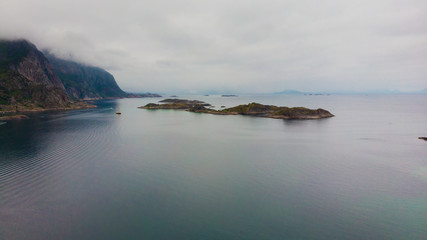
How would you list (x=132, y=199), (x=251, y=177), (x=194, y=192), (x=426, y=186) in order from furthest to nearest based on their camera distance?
(x=251, y=177)
(x=426, y=186)
(x=194, y=192)
(x=132, y=199)

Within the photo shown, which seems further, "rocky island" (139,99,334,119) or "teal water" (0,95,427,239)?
"rocky island" (139,99,334,119)

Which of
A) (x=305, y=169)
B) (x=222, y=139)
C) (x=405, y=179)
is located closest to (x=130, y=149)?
(x=222, y=139)

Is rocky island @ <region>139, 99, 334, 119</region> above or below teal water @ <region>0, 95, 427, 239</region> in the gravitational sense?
above

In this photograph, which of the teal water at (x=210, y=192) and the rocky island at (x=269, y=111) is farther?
the rocky island at (x=269, y=111)

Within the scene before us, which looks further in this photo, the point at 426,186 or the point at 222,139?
the point at 222,139

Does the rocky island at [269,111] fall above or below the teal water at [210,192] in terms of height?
above

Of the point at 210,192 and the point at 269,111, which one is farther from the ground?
the point at 269,111

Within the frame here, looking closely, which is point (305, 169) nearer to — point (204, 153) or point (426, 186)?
point (426, 186)

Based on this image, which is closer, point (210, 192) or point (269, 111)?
point (210, 192)

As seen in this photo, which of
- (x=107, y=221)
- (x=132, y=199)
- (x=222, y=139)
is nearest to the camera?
(x=107, y=221)

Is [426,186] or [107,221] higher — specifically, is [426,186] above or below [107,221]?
above
